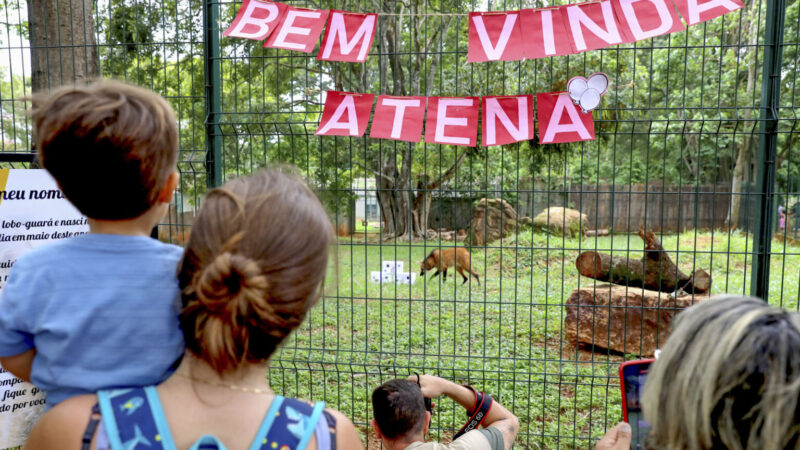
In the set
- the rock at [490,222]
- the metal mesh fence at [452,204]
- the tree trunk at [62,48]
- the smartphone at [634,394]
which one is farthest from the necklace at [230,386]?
the rock at [490,222]

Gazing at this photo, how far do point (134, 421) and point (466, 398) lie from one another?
63.7 inches

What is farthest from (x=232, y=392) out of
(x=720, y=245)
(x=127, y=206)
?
(x=720, y=245)

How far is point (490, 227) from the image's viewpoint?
37.9 feet

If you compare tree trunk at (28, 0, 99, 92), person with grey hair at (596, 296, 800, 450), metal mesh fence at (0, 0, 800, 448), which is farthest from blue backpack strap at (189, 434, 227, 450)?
tree trunk at (28, 0, 99, 92)

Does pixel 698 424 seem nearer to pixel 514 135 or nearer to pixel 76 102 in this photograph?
pixel 76 102

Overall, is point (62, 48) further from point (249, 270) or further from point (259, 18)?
point (249, 270)

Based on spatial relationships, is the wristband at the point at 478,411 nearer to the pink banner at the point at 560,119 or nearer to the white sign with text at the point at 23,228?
the pink banner at the point at 560,119

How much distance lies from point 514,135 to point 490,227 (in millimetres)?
8237

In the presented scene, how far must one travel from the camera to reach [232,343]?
911mm

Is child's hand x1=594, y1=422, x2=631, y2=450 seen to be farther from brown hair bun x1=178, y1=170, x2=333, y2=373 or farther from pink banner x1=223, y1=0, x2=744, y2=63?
pink banner x1=223, y1=0, x2=744, y2=63

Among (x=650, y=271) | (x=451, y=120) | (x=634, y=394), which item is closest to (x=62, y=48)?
(x=451, y=120)

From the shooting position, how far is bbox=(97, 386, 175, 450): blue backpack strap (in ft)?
3.01

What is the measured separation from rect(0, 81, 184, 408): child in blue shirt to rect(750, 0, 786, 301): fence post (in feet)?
10.5

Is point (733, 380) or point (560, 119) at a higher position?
point (560, 119)
